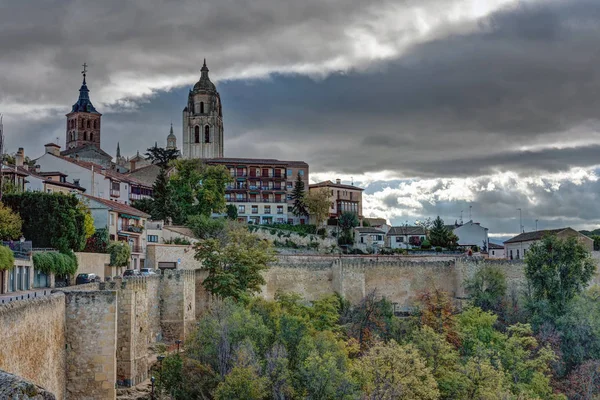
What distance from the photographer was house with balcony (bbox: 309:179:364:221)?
98.4m

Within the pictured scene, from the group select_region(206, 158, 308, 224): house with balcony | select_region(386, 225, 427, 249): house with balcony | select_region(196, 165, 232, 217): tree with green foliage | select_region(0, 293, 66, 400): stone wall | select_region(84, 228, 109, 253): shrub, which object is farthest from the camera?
select_region(386, 225, 427, 249): house with balcony

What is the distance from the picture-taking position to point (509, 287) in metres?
60.5

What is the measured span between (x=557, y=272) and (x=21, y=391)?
176 ft

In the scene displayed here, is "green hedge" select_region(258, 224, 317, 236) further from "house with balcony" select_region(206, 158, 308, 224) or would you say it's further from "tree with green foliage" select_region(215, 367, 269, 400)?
"tree with green foliage" select_region(215, 367, 269, 400)

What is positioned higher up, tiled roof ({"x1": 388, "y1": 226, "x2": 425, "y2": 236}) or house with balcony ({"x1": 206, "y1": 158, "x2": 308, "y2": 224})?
house with balcony ({"x1": 206, "y1": 158, "x2": 308, "y2": 224})

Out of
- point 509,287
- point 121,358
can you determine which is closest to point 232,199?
point 509,287

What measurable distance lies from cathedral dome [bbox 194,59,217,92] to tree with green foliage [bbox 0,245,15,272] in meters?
83.7

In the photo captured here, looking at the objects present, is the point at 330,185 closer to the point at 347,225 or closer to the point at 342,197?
the point at 342,197

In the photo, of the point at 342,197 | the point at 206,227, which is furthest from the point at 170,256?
the point at 342,197

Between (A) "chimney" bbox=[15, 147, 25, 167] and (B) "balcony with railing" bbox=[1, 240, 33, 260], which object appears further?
(A) "chimney" bbox=[15, 147, 25, 167]

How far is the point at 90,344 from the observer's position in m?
21.3

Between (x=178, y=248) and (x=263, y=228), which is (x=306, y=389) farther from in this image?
(x=263, y=228)

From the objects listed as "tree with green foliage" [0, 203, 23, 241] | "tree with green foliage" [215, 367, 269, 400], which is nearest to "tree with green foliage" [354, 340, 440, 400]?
"tree with green foliage" [215, 367, 269, 400]

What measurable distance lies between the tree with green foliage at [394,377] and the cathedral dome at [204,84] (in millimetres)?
86199
